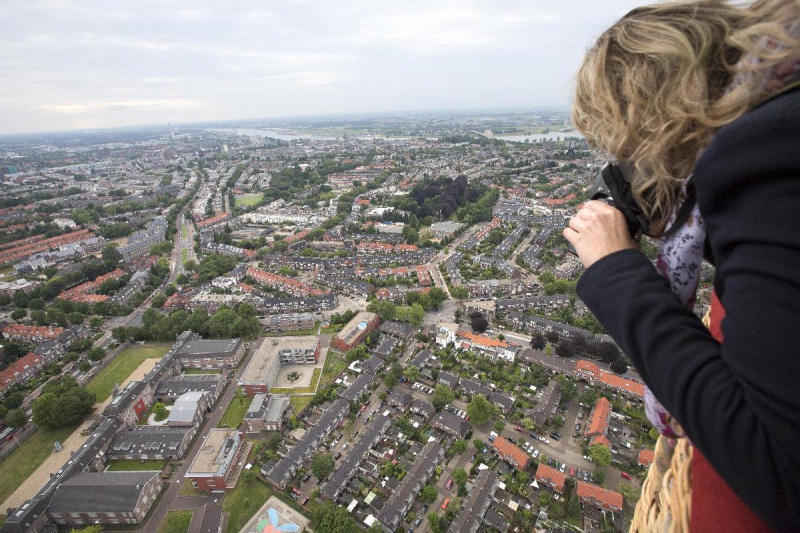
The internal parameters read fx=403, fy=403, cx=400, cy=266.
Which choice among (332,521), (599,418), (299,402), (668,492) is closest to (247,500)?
(332,521)

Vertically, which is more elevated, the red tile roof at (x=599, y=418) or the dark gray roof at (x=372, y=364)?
the dark gray roof at (x=372, y=364)

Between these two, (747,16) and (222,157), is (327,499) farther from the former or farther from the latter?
(222,157)

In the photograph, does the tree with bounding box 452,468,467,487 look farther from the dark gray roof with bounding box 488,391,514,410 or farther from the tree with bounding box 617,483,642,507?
the tree with bounding box 617,483,642,507

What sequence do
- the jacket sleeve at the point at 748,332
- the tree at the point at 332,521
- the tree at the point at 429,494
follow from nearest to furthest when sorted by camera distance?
the jacket sleeve at the point at 748,332
the tree at the point at 332,521
the tree at the point at 429,494

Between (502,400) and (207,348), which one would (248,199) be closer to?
(207,348)

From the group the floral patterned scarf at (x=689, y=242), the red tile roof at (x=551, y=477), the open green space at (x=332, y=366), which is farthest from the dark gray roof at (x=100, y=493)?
the floral patterned scarf at (x=689, y=242)

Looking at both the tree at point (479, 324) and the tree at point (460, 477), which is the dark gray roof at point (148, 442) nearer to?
the tree at point (460, 477)

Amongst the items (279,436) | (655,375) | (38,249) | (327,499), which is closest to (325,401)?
(279,436)
